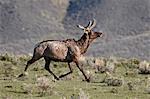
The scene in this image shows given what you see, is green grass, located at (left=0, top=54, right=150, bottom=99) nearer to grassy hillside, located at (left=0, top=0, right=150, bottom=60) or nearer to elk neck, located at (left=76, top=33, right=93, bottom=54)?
elk neck, located at (left=76, top=33, right=93, bottom=54)

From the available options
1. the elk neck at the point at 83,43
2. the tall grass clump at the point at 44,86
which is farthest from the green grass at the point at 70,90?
the elk neck at the point at 83,43

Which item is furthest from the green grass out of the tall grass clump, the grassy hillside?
the grassy hillside

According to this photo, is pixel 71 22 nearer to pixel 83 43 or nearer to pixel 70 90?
pixel 83 43

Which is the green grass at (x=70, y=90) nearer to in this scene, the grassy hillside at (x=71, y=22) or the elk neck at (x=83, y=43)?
the elk neck at (x=83, y=43)

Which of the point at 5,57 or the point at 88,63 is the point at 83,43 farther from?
the point at 5,57

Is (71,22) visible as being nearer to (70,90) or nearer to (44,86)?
(70,90)

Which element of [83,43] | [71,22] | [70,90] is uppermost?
[71,22]

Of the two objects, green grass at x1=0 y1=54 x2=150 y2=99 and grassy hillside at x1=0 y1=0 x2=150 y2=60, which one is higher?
grassy hillside at x1=0 y1=0 x2=150 y2=60

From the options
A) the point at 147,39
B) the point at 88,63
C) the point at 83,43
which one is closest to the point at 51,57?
the point at 83,43

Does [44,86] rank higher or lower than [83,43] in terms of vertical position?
lower

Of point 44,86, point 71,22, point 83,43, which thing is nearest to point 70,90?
point 44,86

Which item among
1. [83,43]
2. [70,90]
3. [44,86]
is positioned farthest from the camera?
[83,43]

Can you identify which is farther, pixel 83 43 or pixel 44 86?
pixel 83 43

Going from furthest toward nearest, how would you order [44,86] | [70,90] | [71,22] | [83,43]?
[71,22] → [83,43] → [70,90] → [44,86]
